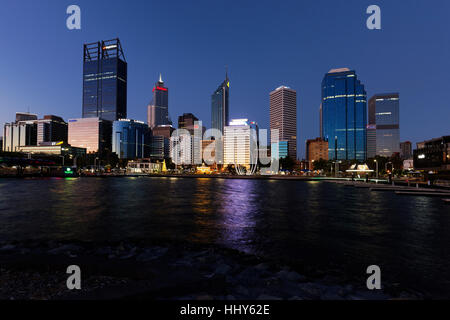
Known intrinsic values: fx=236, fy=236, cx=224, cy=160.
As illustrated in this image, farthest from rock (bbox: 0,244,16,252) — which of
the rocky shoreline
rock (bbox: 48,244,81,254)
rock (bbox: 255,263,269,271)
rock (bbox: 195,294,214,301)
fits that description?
rock (bbox: 255,263,269,271)

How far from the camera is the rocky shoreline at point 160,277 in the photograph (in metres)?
7.37

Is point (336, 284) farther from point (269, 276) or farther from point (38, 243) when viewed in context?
point (38, 243)

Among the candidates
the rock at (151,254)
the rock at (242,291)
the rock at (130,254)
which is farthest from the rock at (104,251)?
the rock at (242,291)

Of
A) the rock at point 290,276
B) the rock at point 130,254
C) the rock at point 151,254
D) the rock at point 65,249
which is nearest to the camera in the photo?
the rock at point 290,276

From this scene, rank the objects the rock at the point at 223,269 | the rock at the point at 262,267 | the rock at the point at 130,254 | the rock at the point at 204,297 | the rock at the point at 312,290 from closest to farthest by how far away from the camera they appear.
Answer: the rock at the point at 204,297 < the rock at the point at 312,290 < the rock at the point at 223,269 < the rock at the point at 262,267 < the rock at the point at 130,254

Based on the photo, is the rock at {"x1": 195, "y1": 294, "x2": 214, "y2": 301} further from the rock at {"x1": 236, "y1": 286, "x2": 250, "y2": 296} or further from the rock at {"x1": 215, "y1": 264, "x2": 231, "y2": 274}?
the rock at {"x1": 215, "y1": 264, "x2": 231, "y2": 274}

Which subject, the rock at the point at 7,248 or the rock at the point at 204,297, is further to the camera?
the rock at the point at 7,248

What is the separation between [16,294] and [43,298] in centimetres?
103

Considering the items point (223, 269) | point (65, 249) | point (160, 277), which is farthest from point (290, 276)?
point (65, 249)

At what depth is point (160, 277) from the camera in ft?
28.5

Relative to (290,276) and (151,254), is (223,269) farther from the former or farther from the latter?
(151,254)

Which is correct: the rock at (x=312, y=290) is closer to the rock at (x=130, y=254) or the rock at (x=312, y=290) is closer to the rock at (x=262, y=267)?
the rock at (x=262, y=267)
